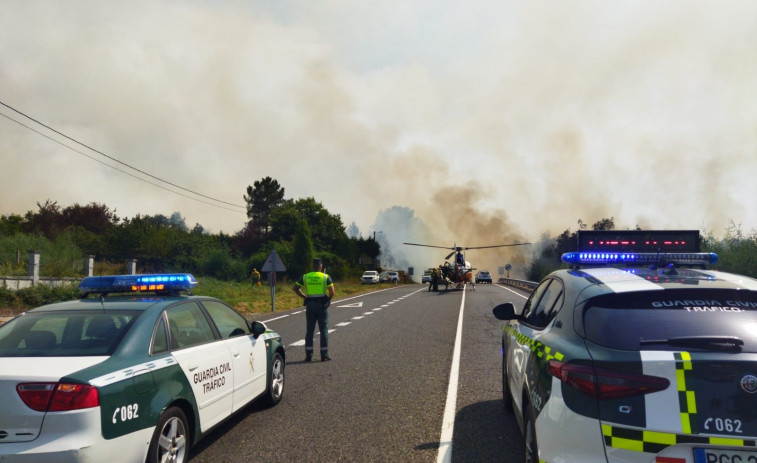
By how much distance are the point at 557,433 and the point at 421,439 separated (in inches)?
99.9

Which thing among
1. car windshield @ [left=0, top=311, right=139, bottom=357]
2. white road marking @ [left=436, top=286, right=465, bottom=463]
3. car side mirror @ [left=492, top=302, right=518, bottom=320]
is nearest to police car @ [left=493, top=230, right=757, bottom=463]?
white road marking @ [left=436, top=286, right=465, bottom=463]

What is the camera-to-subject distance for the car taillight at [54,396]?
379 cm

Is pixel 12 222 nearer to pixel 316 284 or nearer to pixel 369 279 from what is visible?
pixel 369 279

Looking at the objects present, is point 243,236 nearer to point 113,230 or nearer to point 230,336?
point 113,230

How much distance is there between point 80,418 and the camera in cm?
381

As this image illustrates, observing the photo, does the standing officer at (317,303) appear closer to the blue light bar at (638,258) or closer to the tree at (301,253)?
the blue light bar at (638,258)

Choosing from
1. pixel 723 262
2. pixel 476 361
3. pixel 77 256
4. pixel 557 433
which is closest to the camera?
pixel 557 433

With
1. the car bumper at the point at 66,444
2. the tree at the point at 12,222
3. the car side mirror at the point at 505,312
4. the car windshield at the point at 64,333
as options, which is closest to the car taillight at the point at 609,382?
the car side mirror at the point at 505,312

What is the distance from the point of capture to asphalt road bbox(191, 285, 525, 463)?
5.47 metres

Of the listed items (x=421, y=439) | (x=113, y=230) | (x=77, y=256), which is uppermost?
(x=113, y=230)

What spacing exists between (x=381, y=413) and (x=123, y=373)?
10.7 feet

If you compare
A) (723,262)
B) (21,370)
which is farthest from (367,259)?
(21,370)

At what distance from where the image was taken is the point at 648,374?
327cm

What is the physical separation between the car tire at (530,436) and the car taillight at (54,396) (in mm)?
2655
